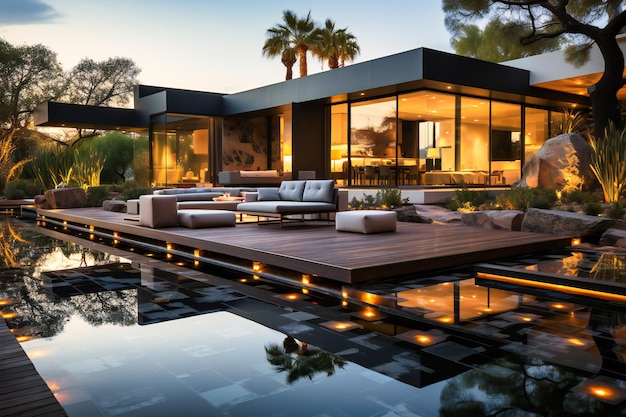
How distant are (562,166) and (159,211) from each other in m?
8.20

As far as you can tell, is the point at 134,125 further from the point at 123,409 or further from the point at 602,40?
the point at 123,409

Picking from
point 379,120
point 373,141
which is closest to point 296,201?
point 373,141

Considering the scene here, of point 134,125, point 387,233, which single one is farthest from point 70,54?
point 387,233

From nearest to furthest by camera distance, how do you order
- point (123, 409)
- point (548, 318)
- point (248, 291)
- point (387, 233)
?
point (123, 409) → point (548, 318) → point (248, 291) → point (387, 233)

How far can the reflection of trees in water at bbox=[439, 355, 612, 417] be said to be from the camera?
7.08 ft

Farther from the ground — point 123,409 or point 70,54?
point 70,54

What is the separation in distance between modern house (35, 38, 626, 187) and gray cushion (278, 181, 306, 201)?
427 cm

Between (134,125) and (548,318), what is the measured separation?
18.8 metres

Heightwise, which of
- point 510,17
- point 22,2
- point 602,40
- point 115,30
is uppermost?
point 22,2

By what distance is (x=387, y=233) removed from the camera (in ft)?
23.3

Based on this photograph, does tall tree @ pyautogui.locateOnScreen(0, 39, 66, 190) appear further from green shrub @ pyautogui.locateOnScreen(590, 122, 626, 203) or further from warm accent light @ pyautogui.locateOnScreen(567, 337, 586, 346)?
warm accent light @ pyautogui.locateOnScreen(567, 337, 586, 346)

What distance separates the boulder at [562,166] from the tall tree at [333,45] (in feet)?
34.9

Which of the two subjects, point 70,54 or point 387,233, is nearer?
point 387,233

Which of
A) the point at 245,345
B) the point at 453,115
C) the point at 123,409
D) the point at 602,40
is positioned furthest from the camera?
the point at 453,115
